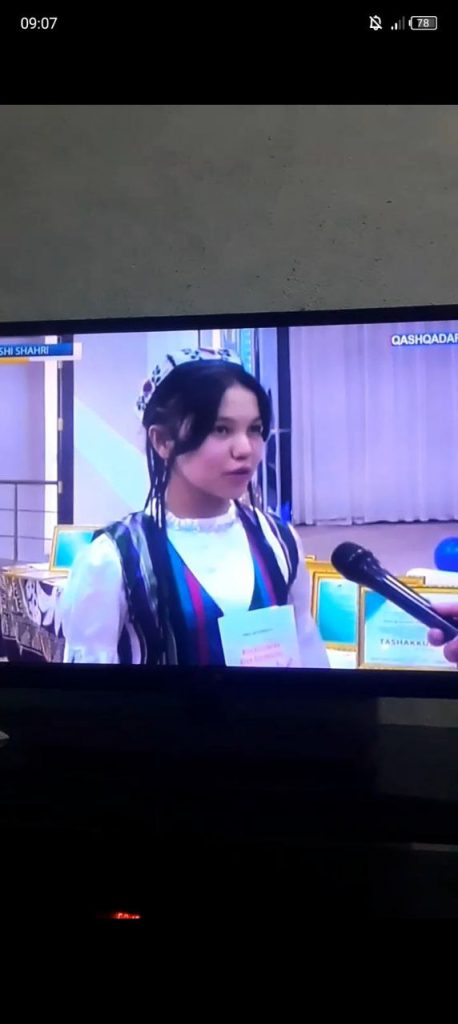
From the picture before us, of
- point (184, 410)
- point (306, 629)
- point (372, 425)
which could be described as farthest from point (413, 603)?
point (184, 410)

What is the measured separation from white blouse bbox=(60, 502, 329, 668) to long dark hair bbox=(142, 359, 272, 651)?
0.04 meters

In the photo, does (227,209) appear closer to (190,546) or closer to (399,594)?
(190,546)

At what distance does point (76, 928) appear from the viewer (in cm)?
92

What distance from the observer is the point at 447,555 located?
3.91ft

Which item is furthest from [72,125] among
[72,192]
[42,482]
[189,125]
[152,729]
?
[152,729]

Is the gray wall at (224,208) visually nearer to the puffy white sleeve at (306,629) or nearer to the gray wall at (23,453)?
the gray wall at (23,453)

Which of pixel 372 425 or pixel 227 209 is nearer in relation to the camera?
pixel 372 425

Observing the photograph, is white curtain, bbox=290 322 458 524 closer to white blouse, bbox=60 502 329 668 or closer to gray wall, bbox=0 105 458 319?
white blouse, bbox=60 502 329 668

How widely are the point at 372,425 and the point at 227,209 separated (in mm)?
530

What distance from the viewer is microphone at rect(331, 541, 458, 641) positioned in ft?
3.93
